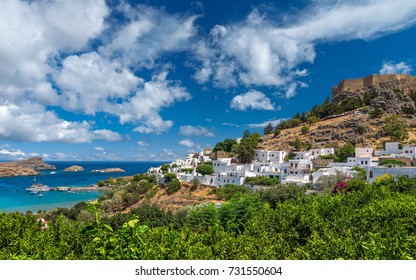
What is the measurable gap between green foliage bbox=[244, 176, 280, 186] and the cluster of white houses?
3.16 feet

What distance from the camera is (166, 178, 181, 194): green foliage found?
1795 inches

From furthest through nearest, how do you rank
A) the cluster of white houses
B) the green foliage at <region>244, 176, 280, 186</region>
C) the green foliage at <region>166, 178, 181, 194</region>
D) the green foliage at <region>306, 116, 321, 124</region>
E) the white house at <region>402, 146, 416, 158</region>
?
the green foliage at <region>306, 116, 321, 124</region> → the green foliage at <region>166, 178, 181, 194</region> → the green foliage at <region>244, 176, 280, 186</region> → the white house at <region>402, 146, 416, 158</region> → the cluster of white houses

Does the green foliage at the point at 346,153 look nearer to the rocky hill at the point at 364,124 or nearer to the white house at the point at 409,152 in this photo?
the white house at the point at 409,152

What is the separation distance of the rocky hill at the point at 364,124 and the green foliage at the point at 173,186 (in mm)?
23283

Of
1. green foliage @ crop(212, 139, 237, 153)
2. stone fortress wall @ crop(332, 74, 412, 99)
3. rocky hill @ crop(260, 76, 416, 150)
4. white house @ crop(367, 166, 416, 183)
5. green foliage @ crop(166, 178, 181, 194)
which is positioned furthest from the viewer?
stone fortress wall @ crop(332, 74, 412, 99)

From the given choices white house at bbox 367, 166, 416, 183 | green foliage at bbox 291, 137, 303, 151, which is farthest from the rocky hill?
white house at bbox 367, 166, 416, 183

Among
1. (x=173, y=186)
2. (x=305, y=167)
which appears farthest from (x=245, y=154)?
(x=173, y=186)

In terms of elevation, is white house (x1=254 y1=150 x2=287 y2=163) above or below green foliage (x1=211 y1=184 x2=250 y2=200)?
above

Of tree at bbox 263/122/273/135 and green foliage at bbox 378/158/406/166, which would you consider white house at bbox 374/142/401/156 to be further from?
tree at bbox 263/122/273/135

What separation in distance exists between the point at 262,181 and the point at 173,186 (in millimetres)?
13475

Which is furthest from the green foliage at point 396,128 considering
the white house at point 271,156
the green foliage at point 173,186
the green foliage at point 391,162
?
the green foliage at point 173,186

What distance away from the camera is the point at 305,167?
43.0 meters

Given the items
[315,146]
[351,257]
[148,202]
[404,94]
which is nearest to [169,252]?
[351,257]
